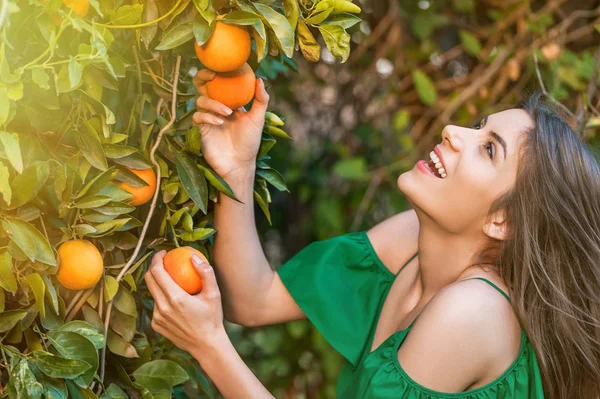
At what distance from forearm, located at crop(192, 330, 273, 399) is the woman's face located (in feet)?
1.49

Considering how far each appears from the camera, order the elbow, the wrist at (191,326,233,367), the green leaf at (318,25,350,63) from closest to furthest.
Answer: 1. the green leaf at (318,25,350,63)
2. the wrist at (191,326,233,367)
3. the elbow

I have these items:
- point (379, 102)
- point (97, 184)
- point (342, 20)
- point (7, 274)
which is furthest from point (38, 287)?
point (379, 102)

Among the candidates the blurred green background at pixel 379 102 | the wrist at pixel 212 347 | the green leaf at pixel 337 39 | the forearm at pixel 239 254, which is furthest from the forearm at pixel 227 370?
the blurred green background at pixel 379 102

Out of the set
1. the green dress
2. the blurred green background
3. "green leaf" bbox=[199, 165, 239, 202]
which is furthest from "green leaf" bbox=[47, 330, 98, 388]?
the blurred green background

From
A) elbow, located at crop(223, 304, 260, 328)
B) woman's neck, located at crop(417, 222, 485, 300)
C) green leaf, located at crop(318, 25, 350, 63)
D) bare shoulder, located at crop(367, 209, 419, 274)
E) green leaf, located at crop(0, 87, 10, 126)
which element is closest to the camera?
green leaf, located at crop(0, 87, 10, 126)

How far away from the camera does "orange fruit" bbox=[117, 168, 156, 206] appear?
3.94 ft

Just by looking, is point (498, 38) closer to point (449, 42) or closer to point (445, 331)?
point (449, 42)

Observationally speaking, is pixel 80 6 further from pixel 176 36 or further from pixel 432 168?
pixel 432 168

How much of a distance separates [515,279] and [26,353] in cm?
88

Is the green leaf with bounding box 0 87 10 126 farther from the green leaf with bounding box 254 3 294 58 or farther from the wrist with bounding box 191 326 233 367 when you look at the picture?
the wrist with bounding box 191 326 233 367

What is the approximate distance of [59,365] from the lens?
107 cm

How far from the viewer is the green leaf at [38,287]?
1.06 metres

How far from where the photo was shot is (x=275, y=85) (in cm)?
259

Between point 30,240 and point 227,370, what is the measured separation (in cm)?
47
